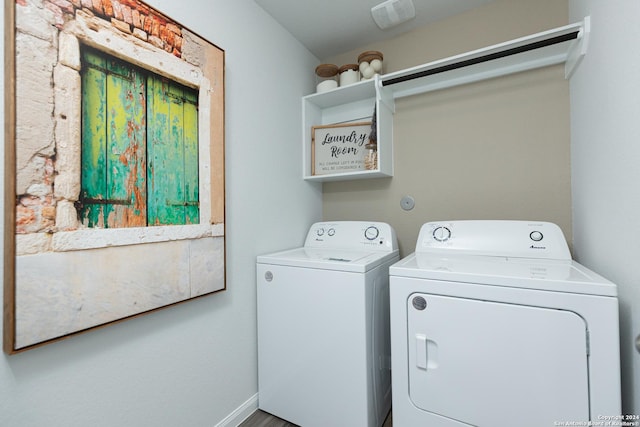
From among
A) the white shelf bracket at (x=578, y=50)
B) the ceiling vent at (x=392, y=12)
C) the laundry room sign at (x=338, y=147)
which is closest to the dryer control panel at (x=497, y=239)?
the laundry room sign at (x=338, y=147)

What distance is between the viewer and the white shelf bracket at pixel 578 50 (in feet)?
4.05

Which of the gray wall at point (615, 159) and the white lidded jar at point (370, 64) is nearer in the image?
the gray wall at point (615, 159)

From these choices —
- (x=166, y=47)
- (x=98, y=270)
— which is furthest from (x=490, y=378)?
(x=166, y=47)

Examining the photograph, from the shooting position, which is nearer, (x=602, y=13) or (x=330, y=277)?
(x=602, y=13)

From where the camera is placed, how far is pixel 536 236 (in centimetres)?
136

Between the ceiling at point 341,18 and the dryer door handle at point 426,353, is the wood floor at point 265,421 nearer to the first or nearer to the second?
the dryer door handle at point 426,353

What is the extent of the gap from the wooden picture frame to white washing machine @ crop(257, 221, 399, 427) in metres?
0.38

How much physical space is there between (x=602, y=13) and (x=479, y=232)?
3.25ft

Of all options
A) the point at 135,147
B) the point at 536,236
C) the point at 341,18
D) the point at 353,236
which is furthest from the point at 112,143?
the point at 536,236

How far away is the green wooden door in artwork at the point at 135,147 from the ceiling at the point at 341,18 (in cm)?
93

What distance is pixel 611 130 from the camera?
100 centimetres

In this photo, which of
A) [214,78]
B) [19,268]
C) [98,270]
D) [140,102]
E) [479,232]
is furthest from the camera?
[479,232]

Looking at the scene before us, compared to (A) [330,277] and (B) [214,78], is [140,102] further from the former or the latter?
(A) [330,277]

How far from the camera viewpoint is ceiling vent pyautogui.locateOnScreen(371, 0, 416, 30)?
1.65 metres
